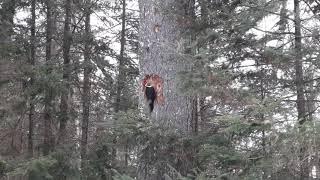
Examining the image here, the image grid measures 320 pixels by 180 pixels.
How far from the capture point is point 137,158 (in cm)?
535

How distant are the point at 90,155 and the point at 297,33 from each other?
5008mm

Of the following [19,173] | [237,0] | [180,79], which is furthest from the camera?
[19,173]

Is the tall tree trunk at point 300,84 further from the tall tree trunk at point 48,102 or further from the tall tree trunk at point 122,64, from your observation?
the tall tree trunk at point 122,64

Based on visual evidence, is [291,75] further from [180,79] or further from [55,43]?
[55,43]

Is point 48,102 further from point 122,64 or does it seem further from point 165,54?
point 165,54

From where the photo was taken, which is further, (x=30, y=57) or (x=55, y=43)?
(x=55, y=43)

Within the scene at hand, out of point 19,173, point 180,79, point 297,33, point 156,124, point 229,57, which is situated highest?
point 297,33

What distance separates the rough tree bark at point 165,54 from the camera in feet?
18.2

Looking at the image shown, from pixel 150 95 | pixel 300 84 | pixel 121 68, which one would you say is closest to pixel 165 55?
pixel 150 95

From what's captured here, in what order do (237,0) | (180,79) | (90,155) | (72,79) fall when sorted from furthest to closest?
(72,79)
(90,155)
(237,0)
(180,79)

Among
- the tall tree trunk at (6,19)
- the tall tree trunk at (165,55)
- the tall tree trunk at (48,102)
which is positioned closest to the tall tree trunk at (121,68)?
the tall tree trunk at (48,102)

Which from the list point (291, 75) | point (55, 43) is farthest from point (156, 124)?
point (55, 43)

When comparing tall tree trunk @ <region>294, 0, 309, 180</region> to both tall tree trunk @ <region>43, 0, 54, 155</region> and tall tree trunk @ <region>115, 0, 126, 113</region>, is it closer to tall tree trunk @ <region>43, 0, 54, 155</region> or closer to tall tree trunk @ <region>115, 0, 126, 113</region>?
tall tree trunk @ <region>43, 0, 54, 155</region>

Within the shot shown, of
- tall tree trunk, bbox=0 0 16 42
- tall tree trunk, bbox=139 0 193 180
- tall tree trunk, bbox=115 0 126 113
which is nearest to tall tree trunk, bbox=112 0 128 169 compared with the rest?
tall tree trunk, bbox=115 0 126 113
